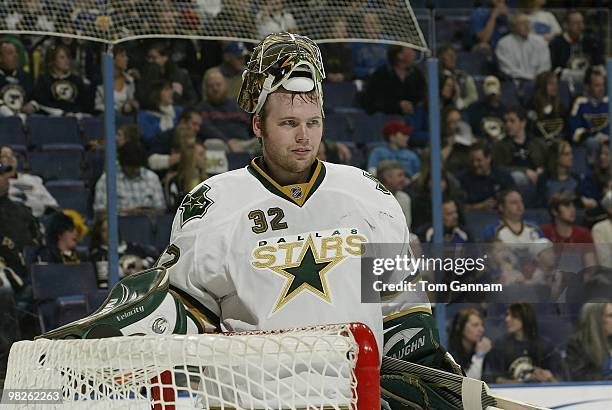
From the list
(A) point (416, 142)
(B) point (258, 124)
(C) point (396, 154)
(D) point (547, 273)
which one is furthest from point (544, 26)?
(B) point (258, 124)

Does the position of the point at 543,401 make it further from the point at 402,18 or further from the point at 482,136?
the point at 482,136

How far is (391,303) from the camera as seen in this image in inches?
88.1

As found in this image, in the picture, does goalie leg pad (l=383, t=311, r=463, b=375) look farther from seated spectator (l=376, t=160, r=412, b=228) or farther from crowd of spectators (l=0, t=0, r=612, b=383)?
seated spectator (l=376, t=160, r=412, b=228)

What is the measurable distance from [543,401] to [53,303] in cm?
198

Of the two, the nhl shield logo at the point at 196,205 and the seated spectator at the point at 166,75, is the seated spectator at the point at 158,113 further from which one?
the nhl shield logo at the point at 196,205

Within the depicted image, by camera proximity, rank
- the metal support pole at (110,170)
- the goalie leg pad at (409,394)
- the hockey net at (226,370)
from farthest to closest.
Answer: the metal support pole at (110,170)
the goalie leg pad at (409,394)
the hockey net at (226,370)

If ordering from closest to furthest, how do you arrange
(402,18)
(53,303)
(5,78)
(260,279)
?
(260,279) < (53,303) < (402,18) < (5,78)

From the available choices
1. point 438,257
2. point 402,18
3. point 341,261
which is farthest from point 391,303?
point 402,18

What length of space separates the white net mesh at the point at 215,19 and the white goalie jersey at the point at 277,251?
219cm

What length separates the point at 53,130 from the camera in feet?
17.0

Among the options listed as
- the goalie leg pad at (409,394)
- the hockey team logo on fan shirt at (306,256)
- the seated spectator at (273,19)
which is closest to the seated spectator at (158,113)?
the seated spectator at (273,19)

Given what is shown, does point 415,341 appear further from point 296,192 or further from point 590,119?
point 590,119

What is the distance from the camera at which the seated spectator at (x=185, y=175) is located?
480cm

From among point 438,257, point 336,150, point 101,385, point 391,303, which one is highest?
point 336,150
